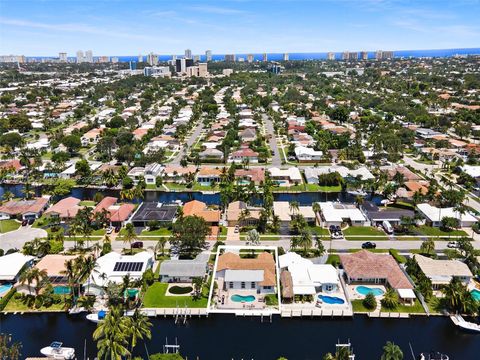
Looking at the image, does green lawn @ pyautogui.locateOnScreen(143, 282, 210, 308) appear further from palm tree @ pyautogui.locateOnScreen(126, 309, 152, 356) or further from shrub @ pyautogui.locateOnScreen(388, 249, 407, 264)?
shrub @ pyautogui.locateOnScreen(388, 249, 407, 264)

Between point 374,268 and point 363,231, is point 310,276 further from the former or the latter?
point 363,231

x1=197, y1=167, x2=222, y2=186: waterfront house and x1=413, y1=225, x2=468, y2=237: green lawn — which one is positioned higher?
x1=197, y1=167, x2=222, y2=186: waterfront house

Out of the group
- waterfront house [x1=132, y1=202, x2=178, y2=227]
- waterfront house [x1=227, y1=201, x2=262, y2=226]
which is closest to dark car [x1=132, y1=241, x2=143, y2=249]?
waterfront house [x1=132, y1=202, x2=178, y2=227]

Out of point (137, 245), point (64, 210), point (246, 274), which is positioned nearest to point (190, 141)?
point (64, 210)

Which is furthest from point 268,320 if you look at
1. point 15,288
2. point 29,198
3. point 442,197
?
point 29,198

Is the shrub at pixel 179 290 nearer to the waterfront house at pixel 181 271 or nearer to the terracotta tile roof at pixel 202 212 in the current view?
the waterfront house at pixel 181 271

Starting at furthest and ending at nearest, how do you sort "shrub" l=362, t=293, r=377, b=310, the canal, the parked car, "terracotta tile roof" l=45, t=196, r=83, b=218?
1. "terracotta tile roof" l=45, t=196, r=83, b=218
2. the parked car
3. "shrub" l=362, t=293, r=377, b=310
4. the canal

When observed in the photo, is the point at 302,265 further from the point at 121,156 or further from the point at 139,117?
the point at 139,117

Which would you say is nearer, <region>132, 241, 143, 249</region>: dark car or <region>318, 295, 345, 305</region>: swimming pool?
<region>318, 295, 345, 305</region>: swimming pool
